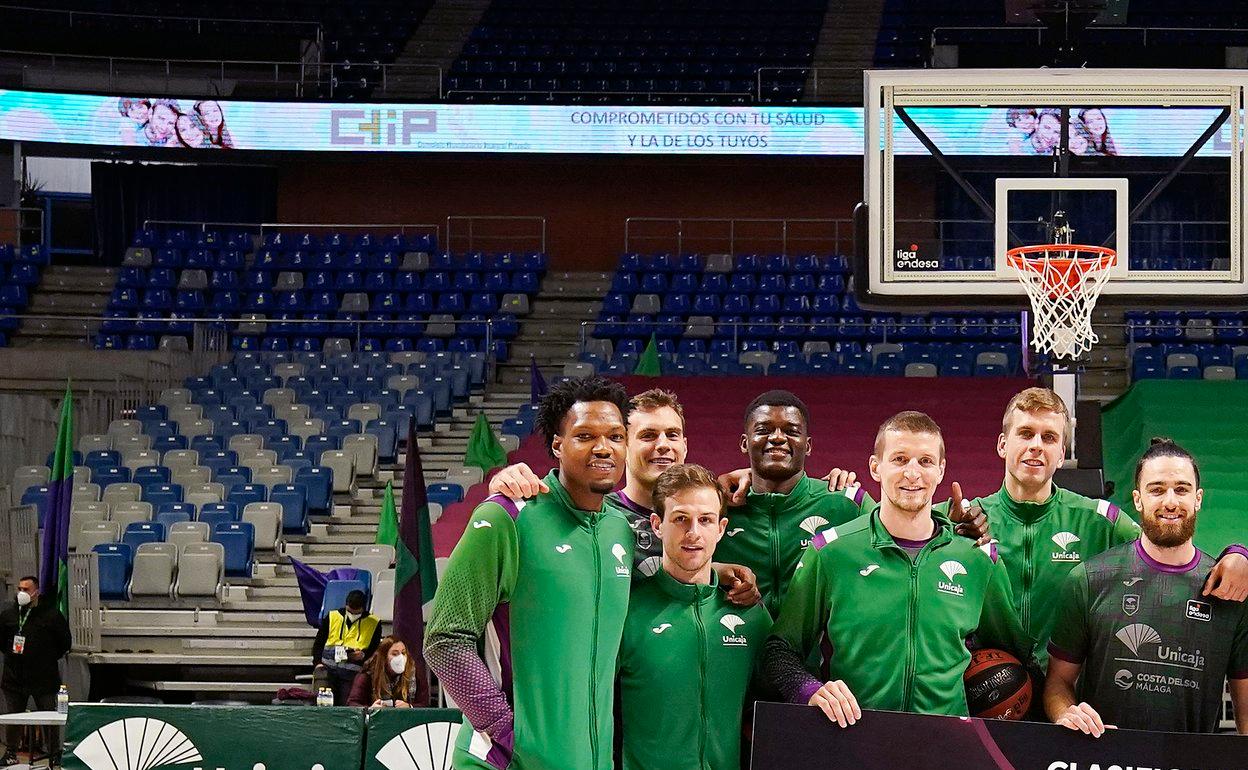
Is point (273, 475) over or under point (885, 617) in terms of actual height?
under

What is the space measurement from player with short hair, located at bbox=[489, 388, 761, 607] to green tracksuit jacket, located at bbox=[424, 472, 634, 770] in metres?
0.31

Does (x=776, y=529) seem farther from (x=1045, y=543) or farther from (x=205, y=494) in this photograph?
(x=205, y=494)

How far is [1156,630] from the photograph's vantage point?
453 cm

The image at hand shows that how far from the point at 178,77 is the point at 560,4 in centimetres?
627

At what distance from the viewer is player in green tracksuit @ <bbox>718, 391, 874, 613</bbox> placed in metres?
4.86

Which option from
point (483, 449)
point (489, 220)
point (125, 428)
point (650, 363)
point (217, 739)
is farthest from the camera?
point (489, 220)

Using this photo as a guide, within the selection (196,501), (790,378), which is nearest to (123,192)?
(196,501)

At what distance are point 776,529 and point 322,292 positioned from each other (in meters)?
16.6

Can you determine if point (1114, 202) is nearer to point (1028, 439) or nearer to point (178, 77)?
point (1028, 439)

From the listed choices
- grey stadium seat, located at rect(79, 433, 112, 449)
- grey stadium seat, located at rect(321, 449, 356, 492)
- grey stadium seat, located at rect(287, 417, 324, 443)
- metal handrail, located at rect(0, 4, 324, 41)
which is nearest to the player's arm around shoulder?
grey stadium seat, located at rect(321, 449, 356, 492)

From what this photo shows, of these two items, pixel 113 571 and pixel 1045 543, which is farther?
pixel 113 571

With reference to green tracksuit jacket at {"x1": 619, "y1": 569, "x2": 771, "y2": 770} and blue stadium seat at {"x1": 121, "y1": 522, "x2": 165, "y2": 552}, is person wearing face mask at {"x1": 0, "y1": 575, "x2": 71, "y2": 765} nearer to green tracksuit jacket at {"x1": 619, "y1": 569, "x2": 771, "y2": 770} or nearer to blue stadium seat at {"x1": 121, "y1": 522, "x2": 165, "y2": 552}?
blue stadium seat at {"x1": 121, "y1": 522, "x2": 165, "y2": 552}

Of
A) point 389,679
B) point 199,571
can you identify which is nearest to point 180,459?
point 199,571

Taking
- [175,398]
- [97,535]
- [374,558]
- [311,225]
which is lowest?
[374,558]
